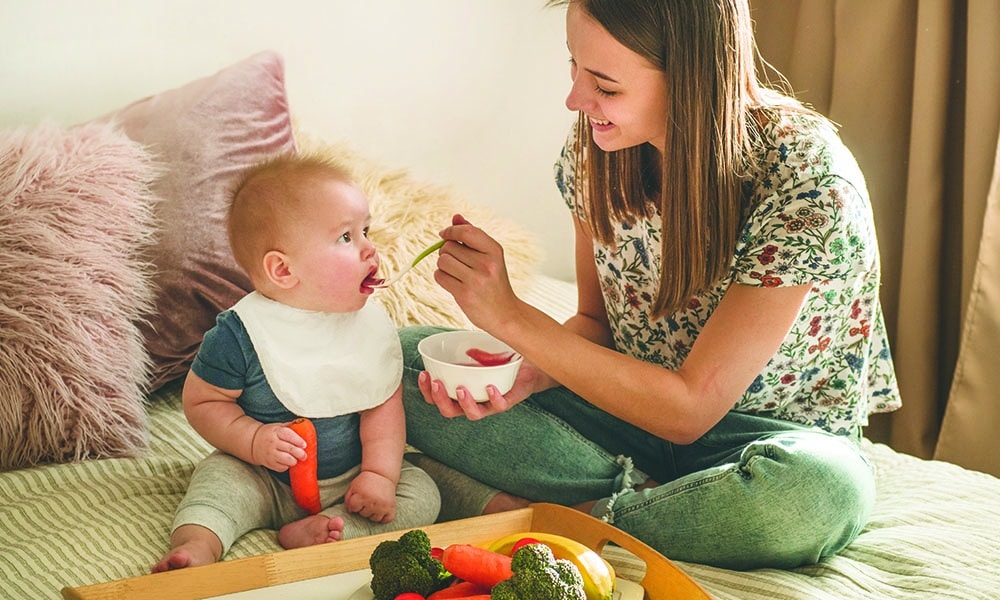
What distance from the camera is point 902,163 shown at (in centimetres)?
222

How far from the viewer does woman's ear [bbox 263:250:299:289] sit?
145 centimetres

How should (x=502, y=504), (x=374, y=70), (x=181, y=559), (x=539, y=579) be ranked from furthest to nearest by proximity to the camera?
(x=374, y=70) < (x=502, y=504) < (x=181, y=559) < (x=539, y=579)

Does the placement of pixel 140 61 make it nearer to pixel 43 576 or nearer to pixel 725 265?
pixel 43 576

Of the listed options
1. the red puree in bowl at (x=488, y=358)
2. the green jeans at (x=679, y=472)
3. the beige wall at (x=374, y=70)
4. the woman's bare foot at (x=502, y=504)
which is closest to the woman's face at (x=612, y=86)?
the red puree in bowl at (x=488, y=358)

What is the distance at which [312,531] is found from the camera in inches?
54.4

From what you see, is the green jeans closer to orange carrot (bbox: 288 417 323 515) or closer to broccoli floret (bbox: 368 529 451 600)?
orange carrot (bbox: 288 417 323 515)

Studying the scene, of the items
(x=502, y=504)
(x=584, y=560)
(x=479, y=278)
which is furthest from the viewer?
(x=502, y=504)

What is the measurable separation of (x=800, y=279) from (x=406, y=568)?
653 mm

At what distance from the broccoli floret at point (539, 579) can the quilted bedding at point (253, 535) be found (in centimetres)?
25

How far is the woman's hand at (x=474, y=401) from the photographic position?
1.40m

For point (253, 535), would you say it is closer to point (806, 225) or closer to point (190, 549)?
point (190, 549)

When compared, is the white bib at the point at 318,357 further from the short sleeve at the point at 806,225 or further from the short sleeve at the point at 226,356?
the short sleeve at the point at 806,225

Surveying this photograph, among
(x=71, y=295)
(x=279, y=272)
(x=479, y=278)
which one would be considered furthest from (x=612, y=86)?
(x=71, y=295)

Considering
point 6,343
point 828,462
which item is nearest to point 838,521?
point 828,462
